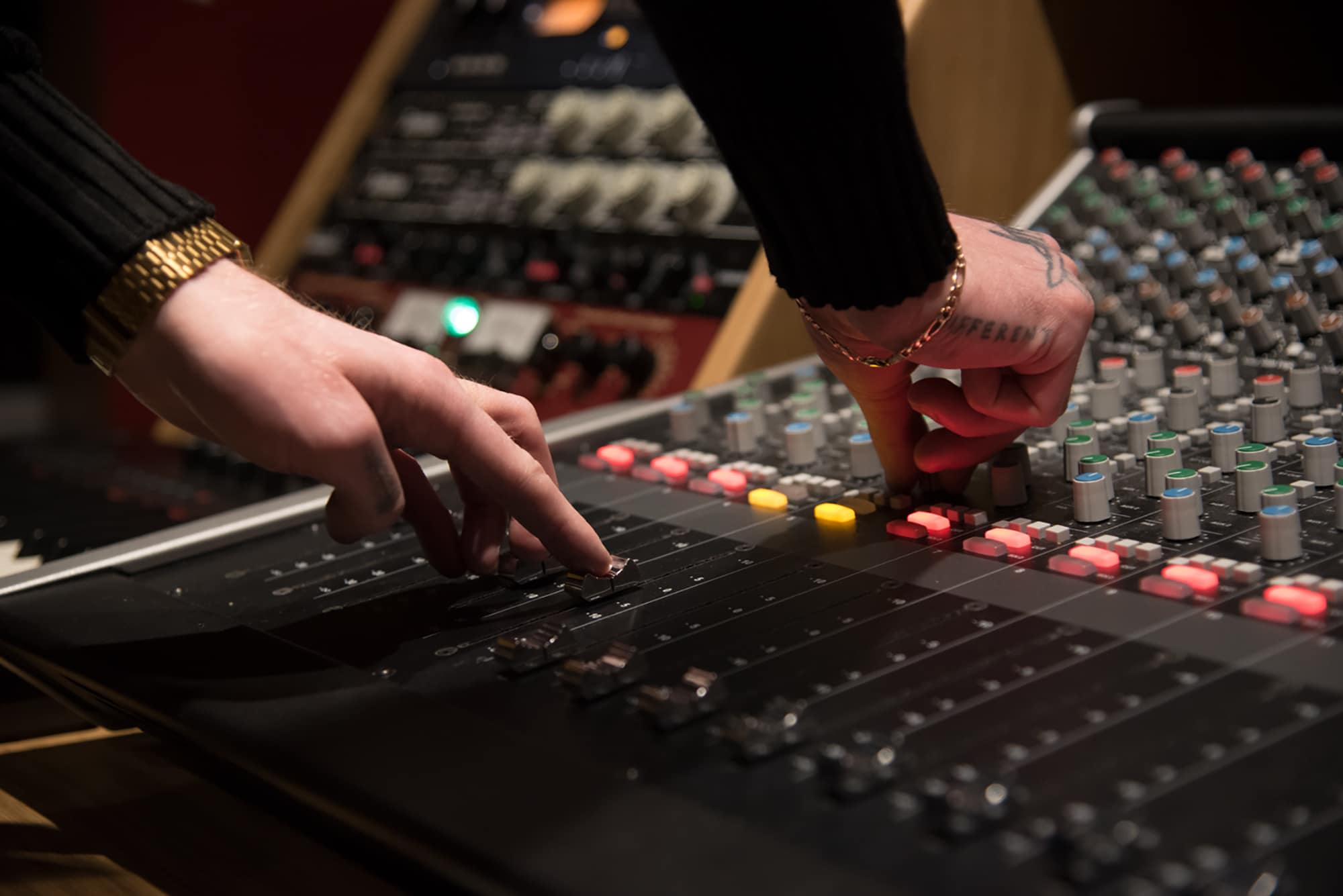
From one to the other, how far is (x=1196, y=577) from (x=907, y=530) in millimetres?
222

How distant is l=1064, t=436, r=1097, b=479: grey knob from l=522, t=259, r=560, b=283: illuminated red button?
107 cm

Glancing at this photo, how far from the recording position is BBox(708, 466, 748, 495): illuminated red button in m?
1.13

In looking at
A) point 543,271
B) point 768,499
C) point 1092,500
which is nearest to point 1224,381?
point 1092,500

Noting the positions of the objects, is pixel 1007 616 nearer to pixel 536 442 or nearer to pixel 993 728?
pixel 993 728

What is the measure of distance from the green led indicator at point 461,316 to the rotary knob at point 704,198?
365 mm

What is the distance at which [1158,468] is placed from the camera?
94 centimetres

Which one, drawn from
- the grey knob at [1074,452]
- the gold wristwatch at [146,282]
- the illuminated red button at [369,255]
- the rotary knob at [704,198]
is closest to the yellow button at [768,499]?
the grey knob at [1074,452]

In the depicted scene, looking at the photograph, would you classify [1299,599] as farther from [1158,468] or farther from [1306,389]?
[1306,389]

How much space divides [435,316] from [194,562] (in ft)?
3.07

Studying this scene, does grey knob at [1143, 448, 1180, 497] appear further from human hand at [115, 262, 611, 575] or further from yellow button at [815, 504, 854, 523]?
human hand at [115, 262, 611, 575]

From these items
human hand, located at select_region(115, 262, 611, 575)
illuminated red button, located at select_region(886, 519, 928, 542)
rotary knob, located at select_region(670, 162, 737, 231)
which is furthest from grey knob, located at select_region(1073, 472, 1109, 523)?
rotary knob, located at select_region(670, 162, 737, 231)

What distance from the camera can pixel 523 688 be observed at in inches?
31.0

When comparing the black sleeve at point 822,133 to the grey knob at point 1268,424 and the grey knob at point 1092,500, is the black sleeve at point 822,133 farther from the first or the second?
the grey knob at point 1268,424

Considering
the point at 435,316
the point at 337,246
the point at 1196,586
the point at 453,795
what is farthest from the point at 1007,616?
the point at 337,246
